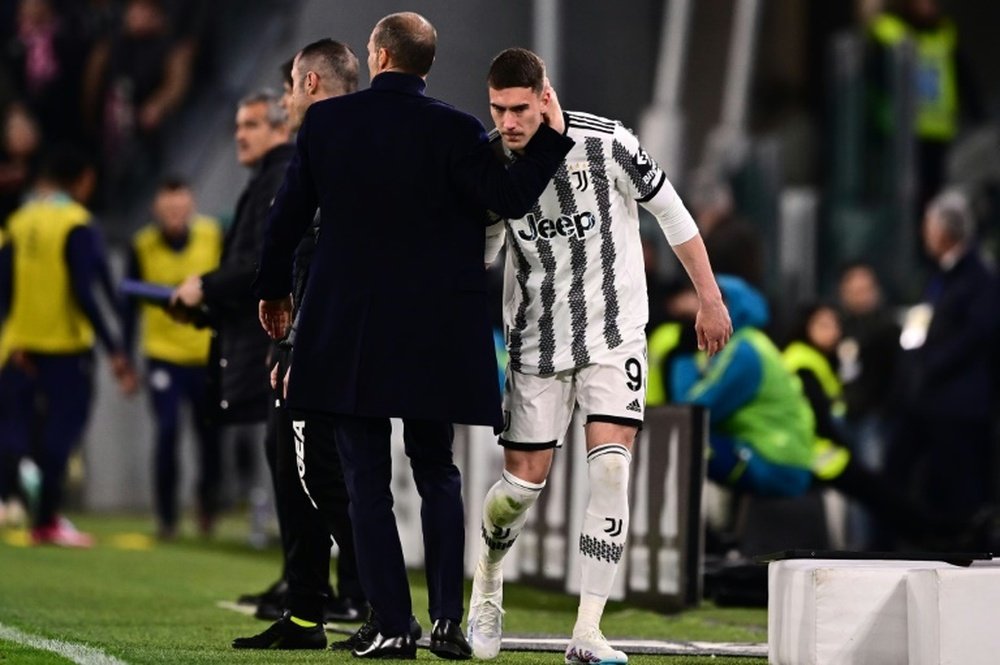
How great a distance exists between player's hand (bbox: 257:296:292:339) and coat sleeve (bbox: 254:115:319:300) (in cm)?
10

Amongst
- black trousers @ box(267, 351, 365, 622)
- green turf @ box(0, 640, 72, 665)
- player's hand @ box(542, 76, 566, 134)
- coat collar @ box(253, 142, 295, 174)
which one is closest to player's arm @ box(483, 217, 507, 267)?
player's hand @ box(542, 76, 566, 134)

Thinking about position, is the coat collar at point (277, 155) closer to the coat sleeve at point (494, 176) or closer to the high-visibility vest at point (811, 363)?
the coat sleeve at point (494, 176)

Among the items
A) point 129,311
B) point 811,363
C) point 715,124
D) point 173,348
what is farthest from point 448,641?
point 715,124

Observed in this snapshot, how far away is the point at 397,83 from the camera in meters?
6.23

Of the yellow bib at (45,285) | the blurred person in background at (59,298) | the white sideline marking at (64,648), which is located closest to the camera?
the white sideline marking at (64,648)

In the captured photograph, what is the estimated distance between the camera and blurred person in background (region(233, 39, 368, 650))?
6.84m

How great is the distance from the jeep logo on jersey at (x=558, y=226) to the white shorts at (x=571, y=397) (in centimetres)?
36

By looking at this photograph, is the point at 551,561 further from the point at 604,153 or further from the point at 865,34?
the point at 865,34

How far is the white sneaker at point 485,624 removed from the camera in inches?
256

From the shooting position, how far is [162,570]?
428 inches

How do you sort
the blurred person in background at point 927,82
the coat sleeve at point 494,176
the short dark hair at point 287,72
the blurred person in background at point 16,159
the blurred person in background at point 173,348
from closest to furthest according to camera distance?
the coat sleeve at point 494,176, the short dark hair at point 287,72, the blurred person in background at point 173,348, the blurred person in background at point 927,82, the blurred person in background at point 16,159

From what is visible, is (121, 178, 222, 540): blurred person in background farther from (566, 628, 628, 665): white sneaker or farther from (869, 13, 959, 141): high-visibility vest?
(566, 628, 628, 665): white sneaker

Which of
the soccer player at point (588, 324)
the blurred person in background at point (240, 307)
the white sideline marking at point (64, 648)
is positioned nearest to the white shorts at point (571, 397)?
the soccer player at point (588, 324)

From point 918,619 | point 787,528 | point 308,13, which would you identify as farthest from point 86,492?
point 918,619
